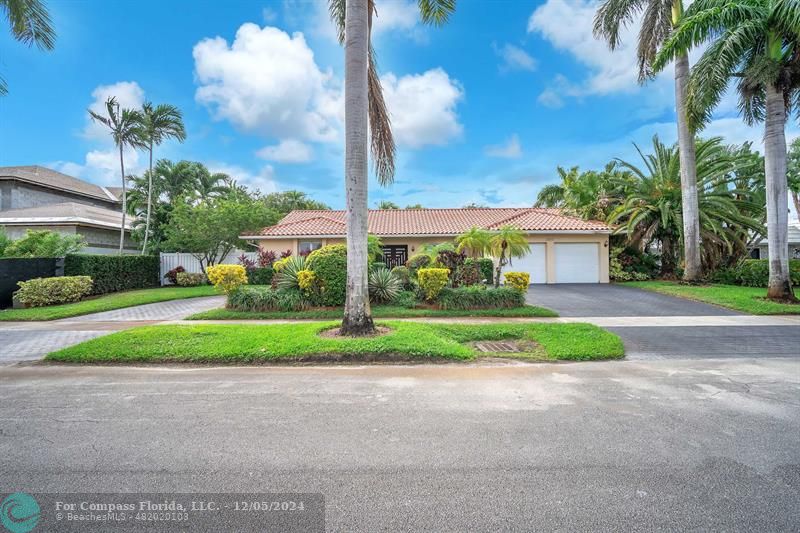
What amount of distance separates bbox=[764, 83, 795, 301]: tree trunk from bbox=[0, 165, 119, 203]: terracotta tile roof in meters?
39.5

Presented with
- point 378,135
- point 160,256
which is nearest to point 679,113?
point 378,135

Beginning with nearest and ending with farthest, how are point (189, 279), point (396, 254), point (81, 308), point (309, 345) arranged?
point (309, 345) < point (81, 308) < point (189, 279) < point (396, 254)

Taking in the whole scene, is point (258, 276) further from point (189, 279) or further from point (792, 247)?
point (792, 247)

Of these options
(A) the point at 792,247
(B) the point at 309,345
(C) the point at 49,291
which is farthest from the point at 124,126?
(A) the point at 792,247

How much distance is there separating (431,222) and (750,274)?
15.4 metres

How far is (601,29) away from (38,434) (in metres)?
21.4

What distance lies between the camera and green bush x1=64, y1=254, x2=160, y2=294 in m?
15.1

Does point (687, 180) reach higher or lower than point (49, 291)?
higher

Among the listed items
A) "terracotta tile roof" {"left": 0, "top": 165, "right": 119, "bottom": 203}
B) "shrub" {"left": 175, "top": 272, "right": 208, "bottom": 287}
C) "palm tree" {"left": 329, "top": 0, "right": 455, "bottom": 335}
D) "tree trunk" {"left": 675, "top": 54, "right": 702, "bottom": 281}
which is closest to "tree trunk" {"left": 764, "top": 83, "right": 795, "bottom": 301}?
"tree trunk" {"left": 675, "top": 54, "right": 702, "bottom": 281}

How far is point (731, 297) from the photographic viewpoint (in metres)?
12.7

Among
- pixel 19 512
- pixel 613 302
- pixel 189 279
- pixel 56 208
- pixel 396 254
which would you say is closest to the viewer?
pixel 19 512

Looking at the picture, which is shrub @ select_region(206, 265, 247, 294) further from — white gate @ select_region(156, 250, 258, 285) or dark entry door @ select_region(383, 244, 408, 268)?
white gate @ select_region(156, 250, 258, 285)

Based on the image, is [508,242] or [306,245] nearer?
[508,242]

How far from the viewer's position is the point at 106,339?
742cm
